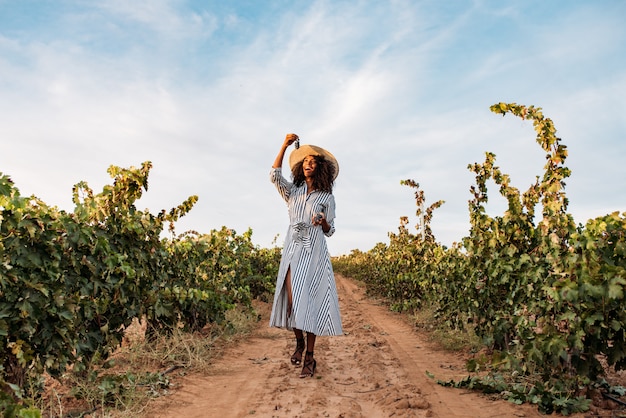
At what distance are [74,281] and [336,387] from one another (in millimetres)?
2305

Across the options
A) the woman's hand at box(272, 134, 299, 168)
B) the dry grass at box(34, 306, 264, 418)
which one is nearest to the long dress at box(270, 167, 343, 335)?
the woman's hand at box(272, 134, 299, 168)

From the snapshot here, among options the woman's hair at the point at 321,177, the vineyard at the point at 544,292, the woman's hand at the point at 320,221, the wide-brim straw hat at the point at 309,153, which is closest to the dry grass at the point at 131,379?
the woman's hand at the point at 320,221

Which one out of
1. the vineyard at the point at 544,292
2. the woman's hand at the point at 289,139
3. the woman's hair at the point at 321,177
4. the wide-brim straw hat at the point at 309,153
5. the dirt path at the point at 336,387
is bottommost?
the dirt path at the point at 336,387

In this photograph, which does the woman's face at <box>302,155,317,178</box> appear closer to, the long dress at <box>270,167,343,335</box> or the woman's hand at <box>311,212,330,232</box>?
the long dress at <box>270,167,343,335</box>

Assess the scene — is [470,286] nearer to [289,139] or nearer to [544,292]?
[544,292]

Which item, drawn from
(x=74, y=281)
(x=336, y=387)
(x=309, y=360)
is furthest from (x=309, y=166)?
(x=74, y=281)

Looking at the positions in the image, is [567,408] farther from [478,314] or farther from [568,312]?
[478,314]

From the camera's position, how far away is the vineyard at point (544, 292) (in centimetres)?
367

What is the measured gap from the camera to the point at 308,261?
15.9 ft

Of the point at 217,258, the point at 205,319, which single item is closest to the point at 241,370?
the point at 205,319

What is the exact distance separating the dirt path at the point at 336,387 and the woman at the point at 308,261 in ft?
1.38

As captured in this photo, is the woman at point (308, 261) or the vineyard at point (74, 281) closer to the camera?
the vineyard at point (74, 281)

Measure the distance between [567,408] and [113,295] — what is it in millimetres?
3669

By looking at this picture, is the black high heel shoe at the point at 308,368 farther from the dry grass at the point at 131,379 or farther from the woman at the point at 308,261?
the dry grass at the point at 131,379
